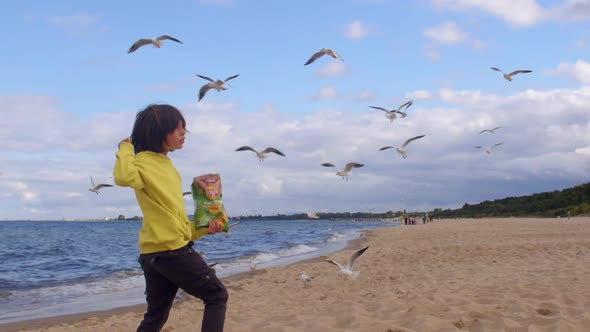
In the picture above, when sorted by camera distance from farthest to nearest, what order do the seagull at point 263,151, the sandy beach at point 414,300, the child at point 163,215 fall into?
the seagull at point 263,151 → the sandy beach at point 414,300 → the child at point 163,215

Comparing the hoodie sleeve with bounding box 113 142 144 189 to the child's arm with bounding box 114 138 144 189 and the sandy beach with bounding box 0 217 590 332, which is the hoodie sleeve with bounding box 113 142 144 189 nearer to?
the child's arm with bounding box 114 138 144 189

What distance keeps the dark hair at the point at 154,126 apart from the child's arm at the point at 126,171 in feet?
0.69

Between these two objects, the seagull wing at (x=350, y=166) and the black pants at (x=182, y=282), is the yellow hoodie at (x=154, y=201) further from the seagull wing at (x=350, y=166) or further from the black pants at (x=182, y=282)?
the seagull wing at (x=350, y=166)

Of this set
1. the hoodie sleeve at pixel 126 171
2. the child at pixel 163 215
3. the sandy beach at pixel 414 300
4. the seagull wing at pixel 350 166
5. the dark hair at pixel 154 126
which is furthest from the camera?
the seagull wing at pixel 350 166

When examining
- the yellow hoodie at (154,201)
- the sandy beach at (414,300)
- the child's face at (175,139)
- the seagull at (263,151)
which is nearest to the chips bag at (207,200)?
the yellow hoodie at (154,201)

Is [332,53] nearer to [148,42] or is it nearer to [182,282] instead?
[148,42]

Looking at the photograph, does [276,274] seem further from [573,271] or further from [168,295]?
[168,295]

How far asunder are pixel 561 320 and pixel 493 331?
655 millimetres

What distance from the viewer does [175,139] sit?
3867 mm

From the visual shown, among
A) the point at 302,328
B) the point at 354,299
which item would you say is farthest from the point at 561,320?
the point at 354,299

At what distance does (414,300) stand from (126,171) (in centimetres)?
443

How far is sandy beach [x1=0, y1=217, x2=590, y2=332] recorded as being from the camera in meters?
5.48

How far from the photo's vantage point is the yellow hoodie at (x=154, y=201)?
141 inches

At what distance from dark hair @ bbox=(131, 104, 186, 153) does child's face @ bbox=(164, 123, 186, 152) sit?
22mm
